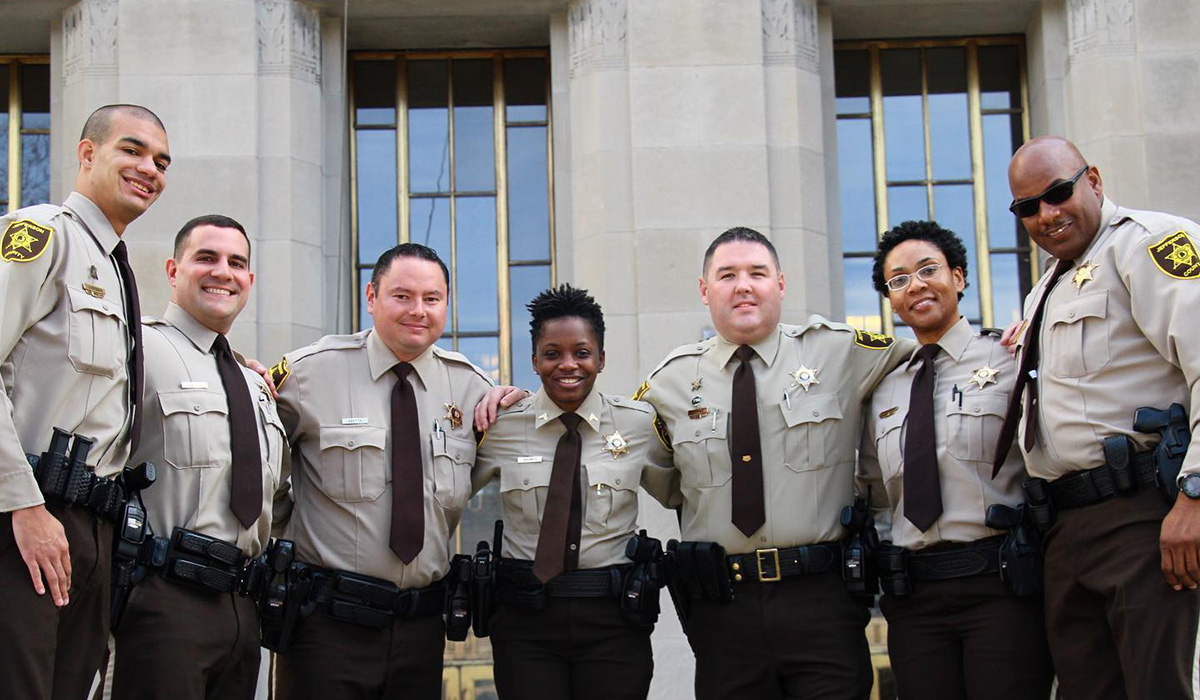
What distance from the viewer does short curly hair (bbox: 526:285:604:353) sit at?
5.34 meters

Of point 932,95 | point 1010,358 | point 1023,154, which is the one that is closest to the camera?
point 1023,154

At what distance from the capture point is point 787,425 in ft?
17.2

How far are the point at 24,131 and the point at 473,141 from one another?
3.33 metres

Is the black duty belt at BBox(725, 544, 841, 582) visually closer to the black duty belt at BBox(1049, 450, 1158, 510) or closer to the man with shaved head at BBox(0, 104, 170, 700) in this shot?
the black duty belt at BBox(1049, 450, 1158, 510)

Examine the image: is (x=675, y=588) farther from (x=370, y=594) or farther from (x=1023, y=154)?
(x=1023, y=154)

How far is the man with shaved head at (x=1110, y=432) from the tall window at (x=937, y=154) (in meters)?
4.30

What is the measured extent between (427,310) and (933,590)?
2.37m

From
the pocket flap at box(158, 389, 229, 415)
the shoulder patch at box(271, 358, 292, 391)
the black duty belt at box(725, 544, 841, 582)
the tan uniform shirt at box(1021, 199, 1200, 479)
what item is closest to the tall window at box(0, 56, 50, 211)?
the shoulder patch at box(271, 358, 292, 391)

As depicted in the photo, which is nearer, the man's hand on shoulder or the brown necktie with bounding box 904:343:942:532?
the man's hand on shoulder

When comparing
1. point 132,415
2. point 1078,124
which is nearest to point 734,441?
point 132,415

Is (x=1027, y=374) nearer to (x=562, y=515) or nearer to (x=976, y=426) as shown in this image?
(x=976, y=426)

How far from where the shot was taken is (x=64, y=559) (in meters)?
3.87

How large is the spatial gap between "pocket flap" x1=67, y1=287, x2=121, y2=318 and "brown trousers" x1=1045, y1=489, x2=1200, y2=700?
137 inches

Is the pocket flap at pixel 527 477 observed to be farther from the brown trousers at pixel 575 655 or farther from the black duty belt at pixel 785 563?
the black duty belt at pixel 785 563
